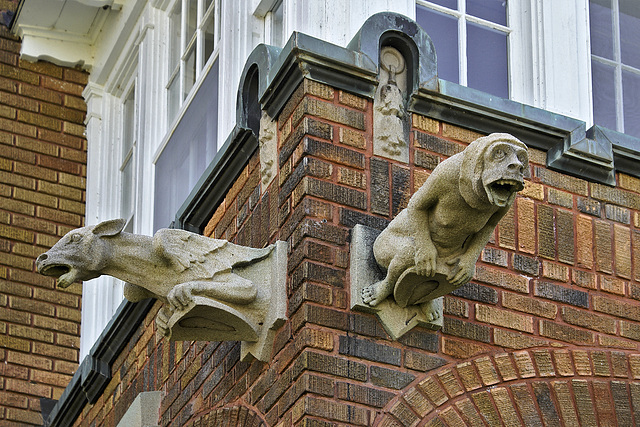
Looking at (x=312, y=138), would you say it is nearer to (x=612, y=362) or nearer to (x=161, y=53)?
(x=612, y=362)

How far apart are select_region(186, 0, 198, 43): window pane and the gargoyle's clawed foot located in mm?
3160

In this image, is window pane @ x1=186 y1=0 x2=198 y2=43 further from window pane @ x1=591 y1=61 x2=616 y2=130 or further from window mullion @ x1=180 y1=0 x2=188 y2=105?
window pane @ x1=591 y1=61 x2=616 y2=130

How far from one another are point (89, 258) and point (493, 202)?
1.96 m

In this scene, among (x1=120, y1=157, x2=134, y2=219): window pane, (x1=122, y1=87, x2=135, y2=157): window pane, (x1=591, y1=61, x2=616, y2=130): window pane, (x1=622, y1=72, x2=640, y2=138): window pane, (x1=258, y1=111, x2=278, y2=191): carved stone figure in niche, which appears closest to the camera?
(x1=258, y1=111, x2=278, y2=191): carved stone figure in niche

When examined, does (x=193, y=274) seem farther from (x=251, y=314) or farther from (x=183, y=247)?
(x=251, y=314)

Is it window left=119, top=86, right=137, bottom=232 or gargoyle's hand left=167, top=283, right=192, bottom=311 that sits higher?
window left=119, top=86, right=137, bottom=232

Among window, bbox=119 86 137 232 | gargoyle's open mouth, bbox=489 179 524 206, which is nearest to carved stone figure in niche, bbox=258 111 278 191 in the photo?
gargoyle's open mouth, bbox=489 179 524 206

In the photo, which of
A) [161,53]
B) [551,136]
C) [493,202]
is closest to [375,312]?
[493,202]

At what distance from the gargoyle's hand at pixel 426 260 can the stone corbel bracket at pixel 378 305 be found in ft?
0.98

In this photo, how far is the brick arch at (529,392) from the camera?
7086 mm

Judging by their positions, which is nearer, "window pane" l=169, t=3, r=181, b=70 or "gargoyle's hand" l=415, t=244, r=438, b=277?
"gargoyle's hand" l=415, t=244, r=438, b=277

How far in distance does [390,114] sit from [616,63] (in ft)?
5.54

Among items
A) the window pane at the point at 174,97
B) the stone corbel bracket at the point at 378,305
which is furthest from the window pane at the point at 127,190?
the stone corbel bracket at the point at 378,305

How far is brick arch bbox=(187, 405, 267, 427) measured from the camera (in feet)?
24.2
